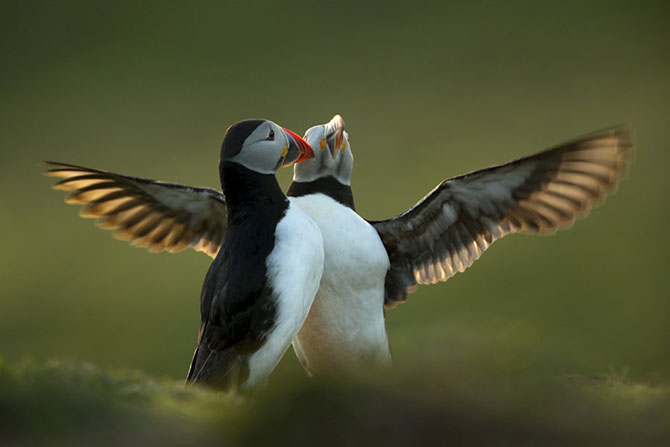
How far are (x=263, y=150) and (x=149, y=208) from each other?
1550mm

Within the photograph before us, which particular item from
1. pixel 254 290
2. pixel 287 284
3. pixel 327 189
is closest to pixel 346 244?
pixel 327 189

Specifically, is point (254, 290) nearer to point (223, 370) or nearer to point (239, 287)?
point (239, 287)

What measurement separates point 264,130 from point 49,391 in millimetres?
2527

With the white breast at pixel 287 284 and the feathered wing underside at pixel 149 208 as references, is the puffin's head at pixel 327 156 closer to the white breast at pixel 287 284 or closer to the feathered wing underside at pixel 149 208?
the feathered wing underside at pixel 149 208

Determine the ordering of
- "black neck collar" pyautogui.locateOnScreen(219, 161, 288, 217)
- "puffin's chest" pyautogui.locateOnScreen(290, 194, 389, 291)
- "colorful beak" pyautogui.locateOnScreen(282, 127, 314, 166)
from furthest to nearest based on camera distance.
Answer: "puffin's chest" pyautogui.locateOnScreen(290, 194, 389, 291), "colorful beak" pyautogui.locateOnScreen(282, 127, 314, 166), "black neck collar" pyautogui.locateOnScreen(219, 161, 288, 217)

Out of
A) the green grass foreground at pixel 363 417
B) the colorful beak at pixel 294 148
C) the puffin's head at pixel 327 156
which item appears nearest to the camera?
the green grass foreground at pixel 363 417

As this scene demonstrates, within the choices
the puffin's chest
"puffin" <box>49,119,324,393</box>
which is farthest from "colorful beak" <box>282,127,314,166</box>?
the puffin's chest

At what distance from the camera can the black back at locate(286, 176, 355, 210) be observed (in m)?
5.67

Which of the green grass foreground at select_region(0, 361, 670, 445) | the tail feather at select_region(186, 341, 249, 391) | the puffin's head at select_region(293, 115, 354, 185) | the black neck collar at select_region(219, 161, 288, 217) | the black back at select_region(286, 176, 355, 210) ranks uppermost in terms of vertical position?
the puffin's head at select_region(293, 115, 354, 185)

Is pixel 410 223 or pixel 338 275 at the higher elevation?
pixel 410 223

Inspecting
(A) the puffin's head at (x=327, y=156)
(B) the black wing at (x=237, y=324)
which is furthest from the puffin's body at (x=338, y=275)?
(B) the black wing at (x=237, y=324)

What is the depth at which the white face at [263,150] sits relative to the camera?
4.69 meters

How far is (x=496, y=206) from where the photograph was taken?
5.82 meters

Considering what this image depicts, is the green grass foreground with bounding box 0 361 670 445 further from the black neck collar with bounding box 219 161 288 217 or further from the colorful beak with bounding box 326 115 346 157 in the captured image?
the colorful beak with bounding box 326 115 346 157
